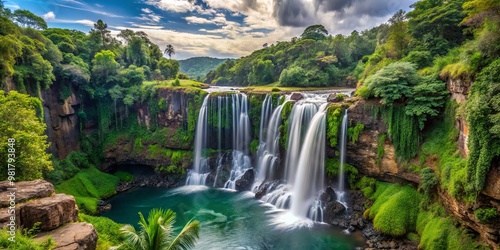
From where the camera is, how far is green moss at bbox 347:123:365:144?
2016cm

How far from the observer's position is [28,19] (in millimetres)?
32625

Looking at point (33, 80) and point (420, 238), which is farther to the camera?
point (33, 80)

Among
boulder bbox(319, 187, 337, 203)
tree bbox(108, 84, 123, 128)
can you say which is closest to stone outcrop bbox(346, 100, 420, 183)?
boulder bbox(319, 187, 337, 203)

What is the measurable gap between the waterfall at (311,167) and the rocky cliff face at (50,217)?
14571mm

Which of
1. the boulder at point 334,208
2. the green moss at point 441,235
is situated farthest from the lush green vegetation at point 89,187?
the green moss at point 441,235

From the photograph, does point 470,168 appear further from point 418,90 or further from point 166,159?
point 166,159

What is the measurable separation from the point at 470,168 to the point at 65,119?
106ft

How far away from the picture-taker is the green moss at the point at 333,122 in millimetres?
20812

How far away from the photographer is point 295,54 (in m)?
46.2

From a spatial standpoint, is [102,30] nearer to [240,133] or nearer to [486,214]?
[240,133]

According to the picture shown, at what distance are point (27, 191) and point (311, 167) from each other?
17.4 metres

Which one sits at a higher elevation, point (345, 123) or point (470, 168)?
point (345, 123)

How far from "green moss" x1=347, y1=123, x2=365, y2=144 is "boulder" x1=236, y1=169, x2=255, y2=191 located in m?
10.1

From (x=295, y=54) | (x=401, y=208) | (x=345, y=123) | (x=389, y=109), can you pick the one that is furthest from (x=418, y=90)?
(x=295, y=54)
